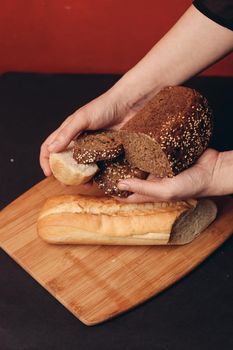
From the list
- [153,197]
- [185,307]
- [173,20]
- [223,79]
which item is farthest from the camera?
[173,20]

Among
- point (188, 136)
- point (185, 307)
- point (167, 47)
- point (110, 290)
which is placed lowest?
point (185, 307)

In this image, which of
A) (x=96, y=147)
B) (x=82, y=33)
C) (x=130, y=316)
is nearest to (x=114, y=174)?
(x=96, y=147)

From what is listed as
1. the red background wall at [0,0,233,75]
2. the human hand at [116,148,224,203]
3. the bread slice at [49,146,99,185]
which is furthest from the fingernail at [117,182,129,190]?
the red background wall at [0,0,233,75]

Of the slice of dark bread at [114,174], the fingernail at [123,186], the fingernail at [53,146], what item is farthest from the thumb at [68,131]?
the fingernail at [123,186]

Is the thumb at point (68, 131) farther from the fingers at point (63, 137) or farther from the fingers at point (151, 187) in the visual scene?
the fingers at point (151, 187)

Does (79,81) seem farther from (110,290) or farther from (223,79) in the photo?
(110,290)

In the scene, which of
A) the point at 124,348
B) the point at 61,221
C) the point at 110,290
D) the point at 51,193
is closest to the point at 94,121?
the point at 51,193
